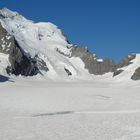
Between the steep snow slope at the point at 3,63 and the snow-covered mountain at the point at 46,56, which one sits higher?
the snow-covered mountain at the point at 46,56

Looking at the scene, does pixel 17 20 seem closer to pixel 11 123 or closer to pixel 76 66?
pixel 76 66

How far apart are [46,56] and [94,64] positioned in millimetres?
16830

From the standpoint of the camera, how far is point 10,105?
37.2 meters

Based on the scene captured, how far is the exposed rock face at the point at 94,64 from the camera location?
136m

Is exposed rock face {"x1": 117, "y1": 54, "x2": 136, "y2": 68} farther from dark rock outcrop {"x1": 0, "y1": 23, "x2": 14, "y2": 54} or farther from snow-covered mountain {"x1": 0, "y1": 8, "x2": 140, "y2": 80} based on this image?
dark rock outcrop {"x1": 0, "y1": 23, "x2": 14, "y2": 54}

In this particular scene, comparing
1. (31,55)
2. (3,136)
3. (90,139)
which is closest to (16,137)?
(3,136)

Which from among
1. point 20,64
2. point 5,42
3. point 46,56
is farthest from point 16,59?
point 46,56

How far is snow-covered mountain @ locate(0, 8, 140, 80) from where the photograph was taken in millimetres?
107375

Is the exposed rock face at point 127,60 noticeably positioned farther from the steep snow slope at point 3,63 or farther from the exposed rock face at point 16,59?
the steep snow slope at point 3,63

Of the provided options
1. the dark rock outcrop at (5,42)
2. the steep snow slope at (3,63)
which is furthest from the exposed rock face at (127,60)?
the steep snow slope at (3,63)

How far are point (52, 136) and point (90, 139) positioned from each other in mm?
2098

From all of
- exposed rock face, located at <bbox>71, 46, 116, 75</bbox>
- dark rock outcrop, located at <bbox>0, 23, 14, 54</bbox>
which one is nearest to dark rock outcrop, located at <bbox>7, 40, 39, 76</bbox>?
dark rock outcrop, located at <bbox>0, 23, 14, 54</bbox>

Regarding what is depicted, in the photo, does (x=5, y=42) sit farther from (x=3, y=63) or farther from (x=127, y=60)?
(x=127, y=60)

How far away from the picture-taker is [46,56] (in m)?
130
